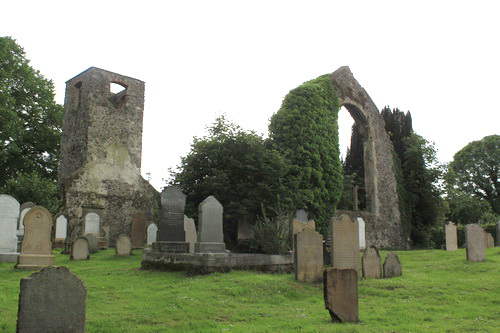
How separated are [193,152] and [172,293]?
35.0 feet

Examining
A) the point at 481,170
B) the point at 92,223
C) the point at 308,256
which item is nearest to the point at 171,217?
the point at 308,256

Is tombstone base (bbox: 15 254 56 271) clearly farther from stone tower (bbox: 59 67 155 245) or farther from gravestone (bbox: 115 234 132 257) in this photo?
stone tower (bbox: 59 67 155 245)

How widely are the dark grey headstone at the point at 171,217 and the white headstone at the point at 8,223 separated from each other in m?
3.96

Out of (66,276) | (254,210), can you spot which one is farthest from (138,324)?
(254,210)

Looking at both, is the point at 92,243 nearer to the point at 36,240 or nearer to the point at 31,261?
the point at 36,240

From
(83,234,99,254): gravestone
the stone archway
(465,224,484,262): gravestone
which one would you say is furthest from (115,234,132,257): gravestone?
the stone archway

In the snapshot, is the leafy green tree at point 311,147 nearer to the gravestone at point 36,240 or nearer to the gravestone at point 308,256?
the gravestone at point 308,256

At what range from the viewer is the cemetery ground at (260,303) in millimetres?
5953

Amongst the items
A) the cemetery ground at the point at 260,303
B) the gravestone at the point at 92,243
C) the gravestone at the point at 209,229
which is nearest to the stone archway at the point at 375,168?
the cemetery ground at the point at 260,303

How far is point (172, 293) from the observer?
8.10m

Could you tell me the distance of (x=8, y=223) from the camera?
12.2 meters

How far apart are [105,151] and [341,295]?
64.6ft

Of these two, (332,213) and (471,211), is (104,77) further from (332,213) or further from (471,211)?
(471,211)

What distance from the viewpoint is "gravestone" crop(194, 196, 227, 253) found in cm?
1127
